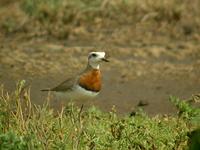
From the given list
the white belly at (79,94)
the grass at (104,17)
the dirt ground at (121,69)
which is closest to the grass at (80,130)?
the white belly at (79,94)

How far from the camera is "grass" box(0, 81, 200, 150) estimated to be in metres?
6.91

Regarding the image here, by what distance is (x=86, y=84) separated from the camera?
8.79 metres

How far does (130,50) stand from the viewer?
40.0 ft

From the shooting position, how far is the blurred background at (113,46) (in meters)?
10.6

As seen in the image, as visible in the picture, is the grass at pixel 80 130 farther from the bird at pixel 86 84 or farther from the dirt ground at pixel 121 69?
the dirt ground at pixel 121 69

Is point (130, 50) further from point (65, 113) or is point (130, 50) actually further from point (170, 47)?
point (65, 113)

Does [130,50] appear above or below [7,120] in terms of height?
above

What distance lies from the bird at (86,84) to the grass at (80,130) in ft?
1.41

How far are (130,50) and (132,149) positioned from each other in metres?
4.88

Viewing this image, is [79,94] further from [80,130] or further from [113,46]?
[113,46]

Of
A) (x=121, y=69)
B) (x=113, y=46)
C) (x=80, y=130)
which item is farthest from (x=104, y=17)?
(x=80, y=130)

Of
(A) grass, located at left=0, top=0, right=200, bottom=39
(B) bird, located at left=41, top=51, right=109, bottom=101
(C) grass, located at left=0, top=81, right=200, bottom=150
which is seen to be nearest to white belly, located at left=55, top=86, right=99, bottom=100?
(B) bird, located at left=41, top=51, right=109, bottom=101

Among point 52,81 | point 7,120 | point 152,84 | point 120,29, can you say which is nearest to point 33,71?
point 52,81

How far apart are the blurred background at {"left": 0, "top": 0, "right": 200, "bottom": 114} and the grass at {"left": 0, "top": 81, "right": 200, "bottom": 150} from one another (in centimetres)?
176
